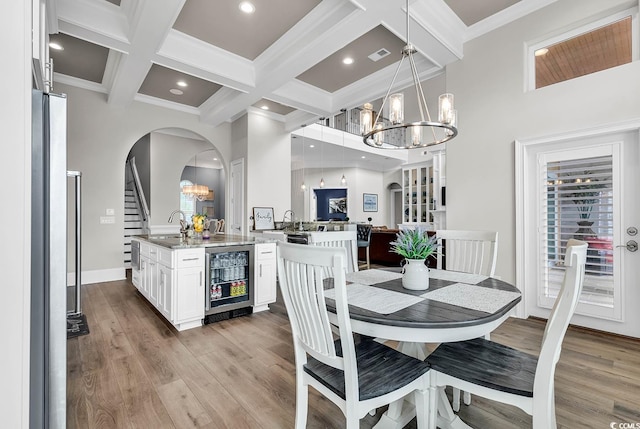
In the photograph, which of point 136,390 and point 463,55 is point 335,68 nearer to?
point 463,55

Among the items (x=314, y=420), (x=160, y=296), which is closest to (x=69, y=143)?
(x=160, y=296)

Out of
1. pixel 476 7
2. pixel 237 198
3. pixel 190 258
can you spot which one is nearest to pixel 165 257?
pixel 190 258

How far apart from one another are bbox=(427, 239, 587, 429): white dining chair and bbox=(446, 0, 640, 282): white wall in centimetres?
244

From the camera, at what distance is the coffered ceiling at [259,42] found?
3.15m

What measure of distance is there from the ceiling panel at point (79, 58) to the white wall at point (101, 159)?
0.46 m

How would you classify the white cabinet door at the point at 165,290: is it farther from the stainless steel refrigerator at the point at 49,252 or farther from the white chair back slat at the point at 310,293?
the white chair back slat at the point at 310,293

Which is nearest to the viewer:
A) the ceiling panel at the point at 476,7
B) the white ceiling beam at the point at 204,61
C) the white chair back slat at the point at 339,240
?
the white chair back slat at the point at 339,240

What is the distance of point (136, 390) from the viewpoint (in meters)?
2.12

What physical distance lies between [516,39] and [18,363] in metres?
4.61

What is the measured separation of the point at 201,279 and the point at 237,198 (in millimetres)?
3595

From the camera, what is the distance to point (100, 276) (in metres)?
5.35

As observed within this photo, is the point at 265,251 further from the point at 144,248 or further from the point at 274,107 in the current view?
the point at 274,107

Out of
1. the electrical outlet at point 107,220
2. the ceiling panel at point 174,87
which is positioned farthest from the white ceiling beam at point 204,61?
the electrical outlet at point 107,220

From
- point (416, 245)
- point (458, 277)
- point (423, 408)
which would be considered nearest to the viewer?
point (423, 408)
